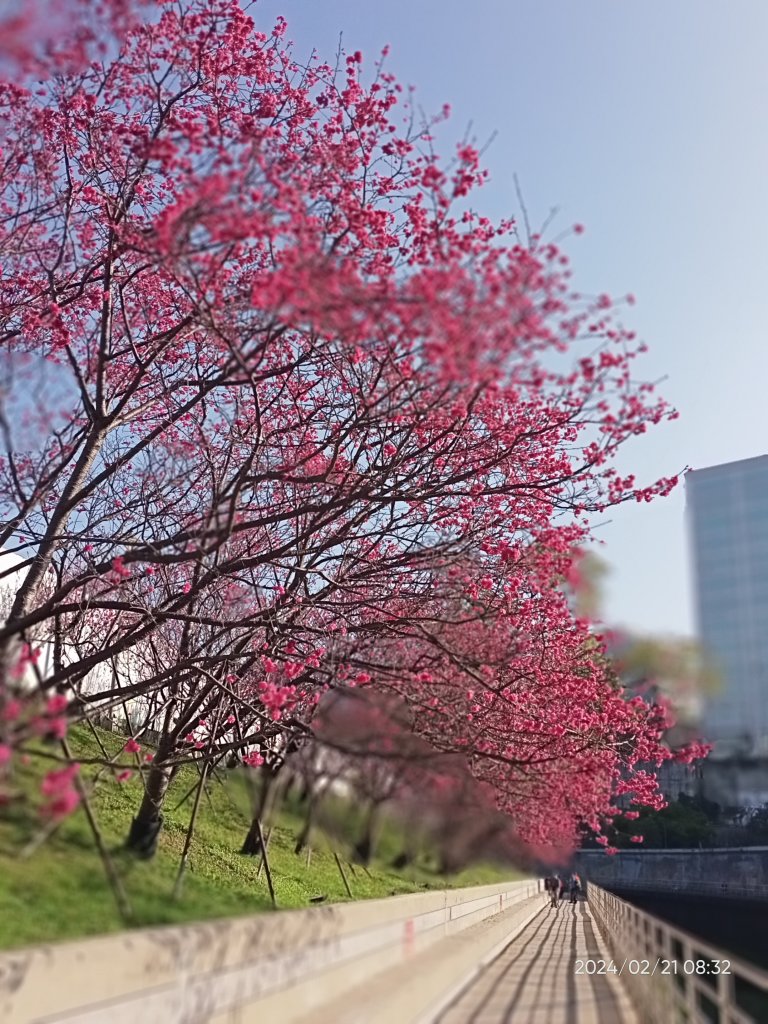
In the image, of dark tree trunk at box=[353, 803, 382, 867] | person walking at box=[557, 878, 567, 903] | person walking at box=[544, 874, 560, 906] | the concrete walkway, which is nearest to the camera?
the concrete walkway

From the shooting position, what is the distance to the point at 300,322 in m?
7.18

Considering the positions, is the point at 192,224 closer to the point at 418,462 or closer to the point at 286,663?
the point at 418,462

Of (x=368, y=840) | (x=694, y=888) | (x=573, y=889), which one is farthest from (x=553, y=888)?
(x=368, y=840)

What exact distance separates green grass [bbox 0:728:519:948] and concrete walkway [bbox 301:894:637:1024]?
188cm

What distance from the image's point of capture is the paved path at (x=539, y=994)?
798 cm

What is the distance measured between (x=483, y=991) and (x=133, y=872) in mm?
3804

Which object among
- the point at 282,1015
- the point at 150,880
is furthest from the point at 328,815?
the point at 282,1015

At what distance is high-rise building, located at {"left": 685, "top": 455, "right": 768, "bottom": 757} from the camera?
45.4 metres

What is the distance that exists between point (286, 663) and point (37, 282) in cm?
484

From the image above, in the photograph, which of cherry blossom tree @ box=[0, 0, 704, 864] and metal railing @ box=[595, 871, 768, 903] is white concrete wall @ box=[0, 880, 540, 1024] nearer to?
cherry blossom tree @ box=[0, 0, 704, 864]

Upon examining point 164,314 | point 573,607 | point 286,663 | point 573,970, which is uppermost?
point 164,314

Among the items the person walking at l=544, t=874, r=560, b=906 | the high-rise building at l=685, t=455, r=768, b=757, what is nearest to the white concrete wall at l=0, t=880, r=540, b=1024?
the person walking at l=544, t=874, r=560, b=906

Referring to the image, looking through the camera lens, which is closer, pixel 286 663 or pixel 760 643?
pixel 286 663

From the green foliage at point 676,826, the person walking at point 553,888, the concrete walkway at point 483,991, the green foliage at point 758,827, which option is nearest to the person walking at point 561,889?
the person walking at point 553,888
